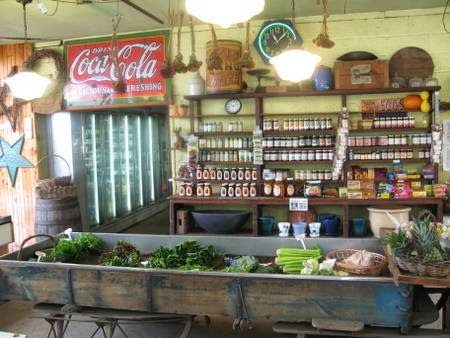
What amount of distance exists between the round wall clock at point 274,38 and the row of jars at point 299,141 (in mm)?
1096

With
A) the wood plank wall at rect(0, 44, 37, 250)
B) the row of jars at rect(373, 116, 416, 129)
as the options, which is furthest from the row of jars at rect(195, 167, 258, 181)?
the wood plank wall at rect(0, 44, 37, 250)

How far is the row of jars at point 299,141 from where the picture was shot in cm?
597

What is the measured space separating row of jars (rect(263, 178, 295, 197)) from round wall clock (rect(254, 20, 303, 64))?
165 cm

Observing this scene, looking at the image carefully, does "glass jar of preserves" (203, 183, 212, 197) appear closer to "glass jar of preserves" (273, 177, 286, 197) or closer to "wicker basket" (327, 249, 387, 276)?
"glass jar of preserves" (273, 177, 286, 197)

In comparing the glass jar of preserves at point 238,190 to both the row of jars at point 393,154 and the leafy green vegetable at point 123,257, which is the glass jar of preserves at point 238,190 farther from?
the leafy green vegetable at point 123,257

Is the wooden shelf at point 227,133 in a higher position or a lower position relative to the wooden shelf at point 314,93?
lower

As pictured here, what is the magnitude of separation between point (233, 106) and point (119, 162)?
→ 3428mm

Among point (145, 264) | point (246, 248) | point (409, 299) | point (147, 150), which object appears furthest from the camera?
point (147, 150)

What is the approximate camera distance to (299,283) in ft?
9.32

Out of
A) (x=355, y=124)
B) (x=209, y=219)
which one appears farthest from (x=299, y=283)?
(x=355, y=124)

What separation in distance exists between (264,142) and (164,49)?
A: 6.53 ft

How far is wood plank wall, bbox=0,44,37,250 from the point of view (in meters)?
7.09

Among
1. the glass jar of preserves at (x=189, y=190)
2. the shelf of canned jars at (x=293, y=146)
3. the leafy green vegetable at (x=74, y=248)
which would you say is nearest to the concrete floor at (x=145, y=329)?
the leafy green vegetable at (x=74, y=248)

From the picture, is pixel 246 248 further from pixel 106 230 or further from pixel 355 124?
pixel 106 230
